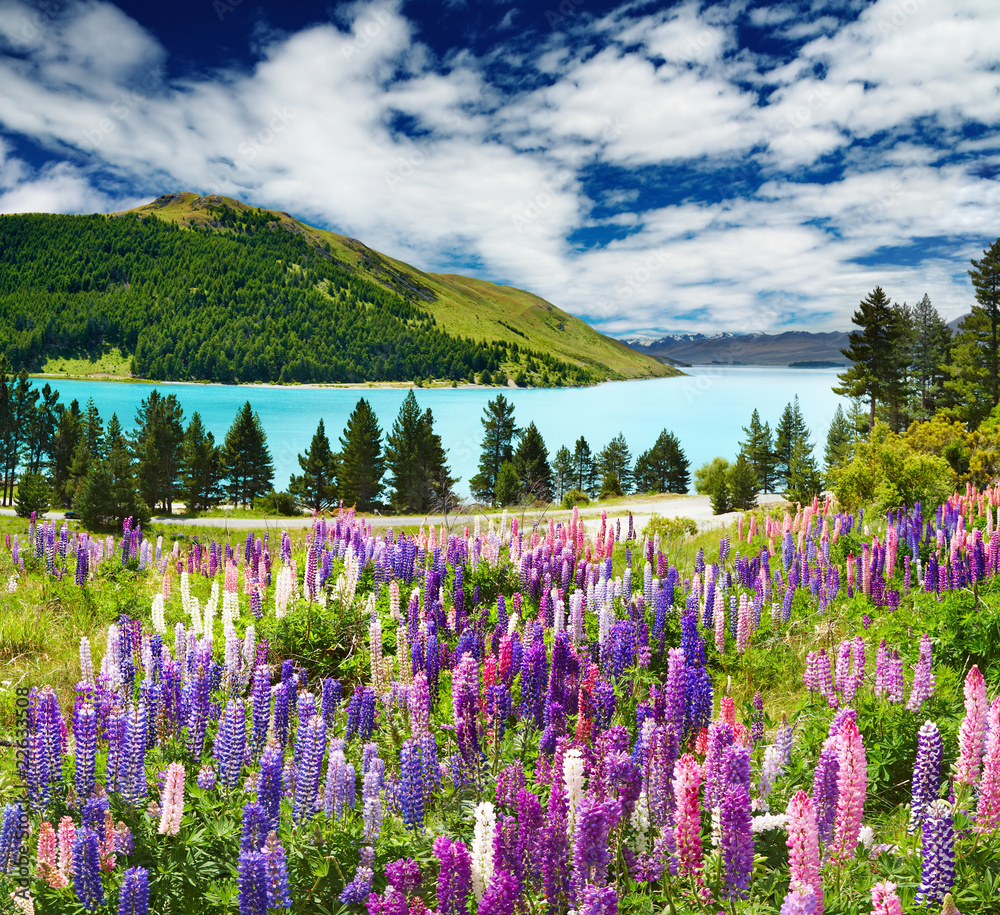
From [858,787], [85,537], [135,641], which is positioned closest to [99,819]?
[135,641]

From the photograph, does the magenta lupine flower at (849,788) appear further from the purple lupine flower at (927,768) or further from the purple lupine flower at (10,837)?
the purple lupine flower at (10,837)

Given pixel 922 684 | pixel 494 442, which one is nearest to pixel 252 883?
pixel 922 684

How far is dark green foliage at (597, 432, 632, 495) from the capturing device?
104 m

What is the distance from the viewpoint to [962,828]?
333cm

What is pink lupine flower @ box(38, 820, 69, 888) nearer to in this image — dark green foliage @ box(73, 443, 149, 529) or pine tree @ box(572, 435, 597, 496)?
dark green foliage @ box(73, 443, 149, 529)

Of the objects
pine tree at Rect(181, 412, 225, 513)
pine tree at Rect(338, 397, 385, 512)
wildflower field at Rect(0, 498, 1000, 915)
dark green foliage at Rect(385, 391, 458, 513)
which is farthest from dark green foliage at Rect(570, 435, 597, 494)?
wildflower field at Rect(0, 498, 1000, 915)

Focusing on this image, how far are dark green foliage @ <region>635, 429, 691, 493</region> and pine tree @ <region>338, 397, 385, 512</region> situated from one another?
50313 millimetres

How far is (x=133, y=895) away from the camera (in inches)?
112

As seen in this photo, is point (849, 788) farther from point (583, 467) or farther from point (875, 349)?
point (583, 467)

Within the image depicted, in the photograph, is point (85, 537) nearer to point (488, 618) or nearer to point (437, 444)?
point (488, 618)

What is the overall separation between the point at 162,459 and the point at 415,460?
27.2 metres

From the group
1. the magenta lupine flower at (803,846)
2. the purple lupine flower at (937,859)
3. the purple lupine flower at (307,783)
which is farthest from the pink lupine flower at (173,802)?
the purple lupine flower at (937,859)

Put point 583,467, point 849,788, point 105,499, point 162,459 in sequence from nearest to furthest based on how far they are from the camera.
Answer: point 849,788
point 105,499
point 162,459
point 583,467

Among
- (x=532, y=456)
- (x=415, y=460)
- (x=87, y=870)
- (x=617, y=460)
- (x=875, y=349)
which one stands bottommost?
(x=87, y=870)
